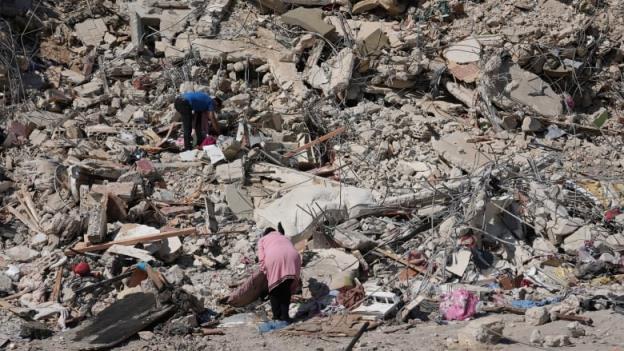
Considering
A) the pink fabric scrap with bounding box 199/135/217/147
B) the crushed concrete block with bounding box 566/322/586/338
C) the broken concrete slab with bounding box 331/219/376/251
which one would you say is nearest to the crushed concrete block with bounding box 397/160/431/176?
the broken concrete slab with bounding box 331/219/376/251

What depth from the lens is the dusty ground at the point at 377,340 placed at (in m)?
7.43

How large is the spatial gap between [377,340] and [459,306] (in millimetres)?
1069

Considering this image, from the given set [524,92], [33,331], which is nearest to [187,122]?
[33,331]

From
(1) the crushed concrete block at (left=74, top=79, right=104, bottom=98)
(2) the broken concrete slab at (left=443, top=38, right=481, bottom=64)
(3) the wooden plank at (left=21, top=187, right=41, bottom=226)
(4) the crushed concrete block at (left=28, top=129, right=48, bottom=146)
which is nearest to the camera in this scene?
(3) the wooden plank at (left=21, top=187, right=41, bottom=226)

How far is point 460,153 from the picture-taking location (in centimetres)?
1178

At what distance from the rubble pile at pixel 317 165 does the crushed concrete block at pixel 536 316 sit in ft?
0.05

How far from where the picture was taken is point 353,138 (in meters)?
12.3

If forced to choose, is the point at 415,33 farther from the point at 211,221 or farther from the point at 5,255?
the point at 5,255

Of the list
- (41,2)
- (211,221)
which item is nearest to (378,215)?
(211,221)

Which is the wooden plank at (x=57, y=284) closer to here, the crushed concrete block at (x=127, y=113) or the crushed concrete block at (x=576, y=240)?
the crushed concrete block at (x=127, y=113)

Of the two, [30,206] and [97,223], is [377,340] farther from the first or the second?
[30,206]

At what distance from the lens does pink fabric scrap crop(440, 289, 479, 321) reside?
8273 mm

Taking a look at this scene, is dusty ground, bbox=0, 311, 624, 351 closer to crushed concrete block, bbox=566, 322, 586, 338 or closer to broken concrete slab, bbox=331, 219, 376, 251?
crushed concrete block, bbox=566, 322, 586, 338

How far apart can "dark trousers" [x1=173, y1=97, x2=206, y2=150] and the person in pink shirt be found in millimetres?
3725
